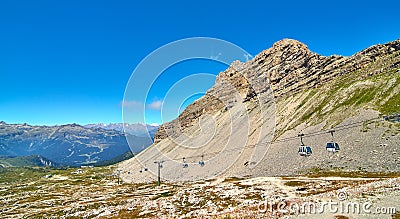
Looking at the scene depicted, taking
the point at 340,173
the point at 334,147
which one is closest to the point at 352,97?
the point at 340,173

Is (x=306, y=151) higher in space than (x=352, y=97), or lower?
lower

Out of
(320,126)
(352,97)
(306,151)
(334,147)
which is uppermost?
(352,97)

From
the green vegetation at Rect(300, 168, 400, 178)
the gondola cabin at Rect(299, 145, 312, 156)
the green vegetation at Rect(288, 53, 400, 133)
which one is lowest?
the green vegetation at Rect(300, 168, 400, 178)

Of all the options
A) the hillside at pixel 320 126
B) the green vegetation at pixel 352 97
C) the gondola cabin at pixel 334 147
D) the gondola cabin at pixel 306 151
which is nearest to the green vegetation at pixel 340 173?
the hillside at pixel 320 126

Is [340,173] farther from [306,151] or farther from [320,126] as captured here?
[320,126]

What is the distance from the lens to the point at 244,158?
120 m

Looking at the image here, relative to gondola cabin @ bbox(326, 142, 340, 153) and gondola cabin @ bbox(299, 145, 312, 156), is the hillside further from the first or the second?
gondola cabin @ bbox(299, 145, 312, 156)

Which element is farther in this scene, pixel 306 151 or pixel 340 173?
pixel 340 173

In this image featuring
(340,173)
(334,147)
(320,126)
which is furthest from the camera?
(320,126)

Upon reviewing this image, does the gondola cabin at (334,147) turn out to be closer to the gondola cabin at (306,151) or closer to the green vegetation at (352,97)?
the gondola cabin at (306,151)

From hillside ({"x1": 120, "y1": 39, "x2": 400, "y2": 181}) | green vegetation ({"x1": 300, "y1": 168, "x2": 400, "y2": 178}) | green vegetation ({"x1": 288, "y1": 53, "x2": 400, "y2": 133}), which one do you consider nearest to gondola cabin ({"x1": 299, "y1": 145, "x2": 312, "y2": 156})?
green vegetation ({"x1": 300, "y1": 168, "x2": 400, "y2": 178})

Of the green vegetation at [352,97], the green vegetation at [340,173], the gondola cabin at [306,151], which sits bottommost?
the green vegetation at [340,173]

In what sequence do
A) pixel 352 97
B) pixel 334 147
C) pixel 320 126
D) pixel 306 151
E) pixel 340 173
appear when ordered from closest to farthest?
pixel 306 151
pixel 334 147
pixel 340 173
pixel 320 126
pixel 352 97

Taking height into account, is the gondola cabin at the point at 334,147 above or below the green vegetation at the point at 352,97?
below
